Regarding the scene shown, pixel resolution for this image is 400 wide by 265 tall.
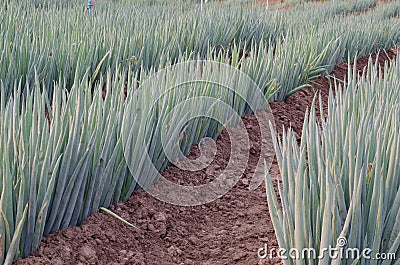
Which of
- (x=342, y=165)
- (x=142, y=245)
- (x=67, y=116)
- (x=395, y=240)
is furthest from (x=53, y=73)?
(x=395, y=240)

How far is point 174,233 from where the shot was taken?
211cm

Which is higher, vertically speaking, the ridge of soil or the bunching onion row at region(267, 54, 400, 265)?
the bunching onion row at region(267, 54, 400, 265)

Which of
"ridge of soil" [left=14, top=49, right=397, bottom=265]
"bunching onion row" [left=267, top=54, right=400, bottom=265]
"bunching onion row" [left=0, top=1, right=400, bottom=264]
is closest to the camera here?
"bunching onion row" [left=267, top=54, right=400, bottom=265]

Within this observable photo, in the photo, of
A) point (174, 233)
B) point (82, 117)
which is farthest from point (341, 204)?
point (82, 117)

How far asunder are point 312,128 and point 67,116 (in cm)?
86

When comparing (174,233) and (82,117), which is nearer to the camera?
(82,117)

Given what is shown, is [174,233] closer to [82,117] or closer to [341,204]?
[82,117]

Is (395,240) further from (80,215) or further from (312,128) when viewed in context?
(80,215)

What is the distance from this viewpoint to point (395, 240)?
1.35 meters

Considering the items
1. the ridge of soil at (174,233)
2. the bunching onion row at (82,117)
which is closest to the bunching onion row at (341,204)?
the ridge of soil at (174,233)

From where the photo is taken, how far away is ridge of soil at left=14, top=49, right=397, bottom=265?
1.74 metres

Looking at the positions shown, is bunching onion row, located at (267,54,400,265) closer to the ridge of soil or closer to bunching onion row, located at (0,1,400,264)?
the ridge of soil

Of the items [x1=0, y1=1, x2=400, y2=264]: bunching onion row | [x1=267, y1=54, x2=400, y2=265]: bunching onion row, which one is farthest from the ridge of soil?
[x1=267, y1=54, x2=400, y2=265]: bunching onion row

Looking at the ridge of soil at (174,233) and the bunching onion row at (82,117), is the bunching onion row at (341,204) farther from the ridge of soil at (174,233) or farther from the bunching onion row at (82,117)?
the bunching onion row at (82,117)
